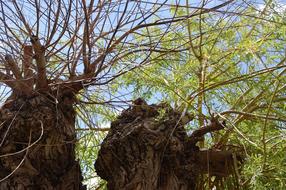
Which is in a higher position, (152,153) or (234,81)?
(234,81)

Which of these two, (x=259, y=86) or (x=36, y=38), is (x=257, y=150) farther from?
(x=36, y=38)

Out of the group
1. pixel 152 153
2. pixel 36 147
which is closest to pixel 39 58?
pixel 36 147

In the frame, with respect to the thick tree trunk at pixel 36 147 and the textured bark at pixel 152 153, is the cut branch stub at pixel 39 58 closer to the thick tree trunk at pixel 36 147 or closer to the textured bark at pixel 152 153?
the thick tree trunk at pixel 36 147

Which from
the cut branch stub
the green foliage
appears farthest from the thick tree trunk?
the green foliage

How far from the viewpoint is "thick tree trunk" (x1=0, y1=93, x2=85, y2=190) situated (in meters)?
1.32

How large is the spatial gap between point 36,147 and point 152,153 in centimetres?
34

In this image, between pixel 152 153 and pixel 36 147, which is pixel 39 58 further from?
pixel 152 153

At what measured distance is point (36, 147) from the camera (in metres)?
1.34

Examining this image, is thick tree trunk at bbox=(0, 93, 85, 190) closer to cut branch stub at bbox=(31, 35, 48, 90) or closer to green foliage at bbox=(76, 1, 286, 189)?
cut branch stub at bbox=(31, 35, 48, 90)

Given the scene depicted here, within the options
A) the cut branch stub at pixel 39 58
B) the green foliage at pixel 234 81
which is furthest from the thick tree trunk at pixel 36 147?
the green foliage at pixel 234 81

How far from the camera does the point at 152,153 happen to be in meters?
1.34

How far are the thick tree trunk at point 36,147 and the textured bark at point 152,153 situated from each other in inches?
4.2

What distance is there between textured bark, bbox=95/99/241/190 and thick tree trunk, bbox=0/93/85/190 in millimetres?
108

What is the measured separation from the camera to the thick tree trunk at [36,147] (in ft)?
4.33
